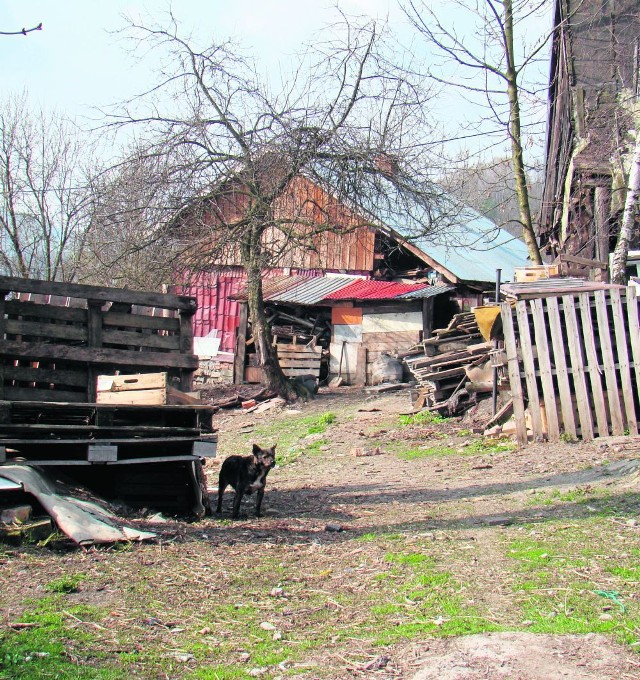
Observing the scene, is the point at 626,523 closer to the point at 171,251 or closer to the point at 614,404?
the point at 614,404

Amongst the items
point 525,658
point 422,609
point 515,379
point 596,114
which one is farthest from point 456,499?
point 596,114

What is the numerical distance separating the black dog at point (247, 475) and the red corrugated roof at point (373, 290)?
14482mm

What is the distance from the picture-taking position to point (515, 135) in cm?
1720

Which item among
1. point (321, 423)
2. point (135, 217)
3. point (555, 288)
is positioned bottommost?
point (321, 423)

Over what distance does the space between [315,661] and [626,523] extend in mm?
3850

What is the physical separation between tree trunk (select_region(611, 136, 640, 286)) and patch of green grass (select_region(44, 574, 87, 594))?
10385mm

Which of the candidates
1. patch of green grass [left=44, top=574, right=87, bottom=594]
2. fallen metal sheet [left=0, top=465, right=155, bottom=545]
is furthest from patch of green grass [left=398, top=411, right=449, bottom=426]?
patch of green grass [left=44, top=574, right=87, bottom=594]

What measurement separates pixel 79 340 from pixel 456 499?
15.5 ft

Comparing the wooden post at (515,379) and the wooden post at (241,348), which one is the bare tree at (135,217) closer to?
the wooden post at (241,348)

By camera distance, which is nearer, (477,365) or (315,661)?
(315,661)

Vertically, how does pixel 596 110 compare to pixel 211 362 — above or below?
above

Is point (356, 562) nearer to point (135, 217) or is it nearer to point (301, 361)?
point (135, 217)

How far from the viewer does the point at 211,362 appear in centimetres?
2588

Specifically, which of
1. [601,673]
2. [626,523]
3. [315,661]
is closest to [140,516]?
[315,661]
